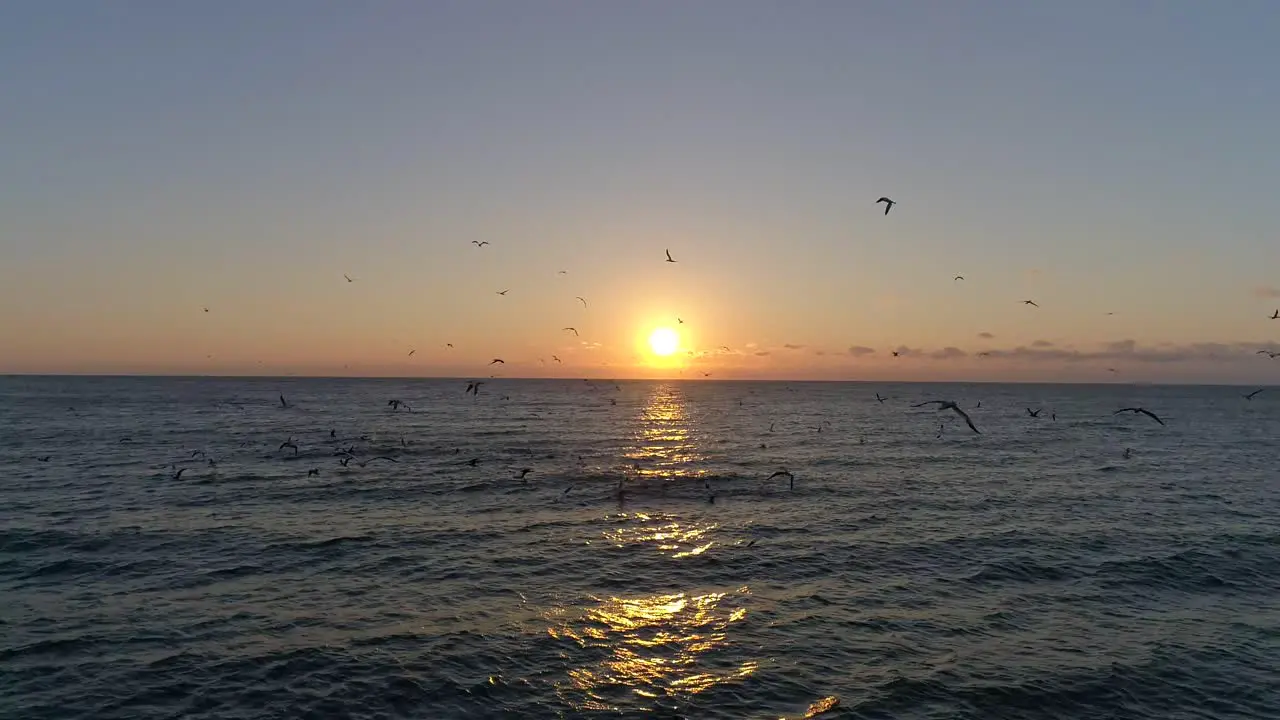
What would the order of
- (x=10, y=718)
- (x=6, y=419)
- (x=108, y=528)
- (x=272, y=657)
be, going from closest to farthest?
1. (x=10, y=718)
2. (x=272, y=657)
3. (x=108, y=528)
4. (x=6, y=419)

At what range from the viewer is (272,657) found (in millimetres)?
20469

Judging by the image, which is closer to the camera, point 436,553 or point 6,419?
point 436,553

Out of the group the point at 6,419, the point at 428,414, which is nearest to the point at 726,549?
the point at 428,414

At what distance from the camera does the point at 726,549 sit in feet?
108

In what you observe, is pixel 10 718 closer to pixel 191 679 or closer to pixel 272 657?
pixel 191 679

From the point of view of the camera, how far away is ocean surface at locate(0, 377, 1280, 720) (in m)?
18.9

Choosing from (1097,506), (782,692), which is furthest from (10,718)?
(1097,506)

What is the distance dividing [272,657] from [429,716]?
19.1 feet

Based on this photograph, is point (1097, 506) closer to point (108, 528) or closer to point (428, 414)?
point (108, 528)

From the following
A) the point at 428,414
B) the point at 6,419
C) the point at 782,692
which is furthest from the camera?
the point at 428,414

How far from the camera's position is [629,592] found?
2673cm

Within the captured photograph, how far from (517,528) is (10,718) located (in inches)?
845

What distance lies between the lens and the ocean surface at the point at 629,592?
18.9m

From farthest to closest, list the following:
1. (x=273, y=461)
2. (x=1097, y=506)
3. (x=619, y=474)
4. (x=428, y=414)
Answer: (x=428, y=414) < (x=273, y=461) < (x=619, y=474) < (x=1097, y=506)
